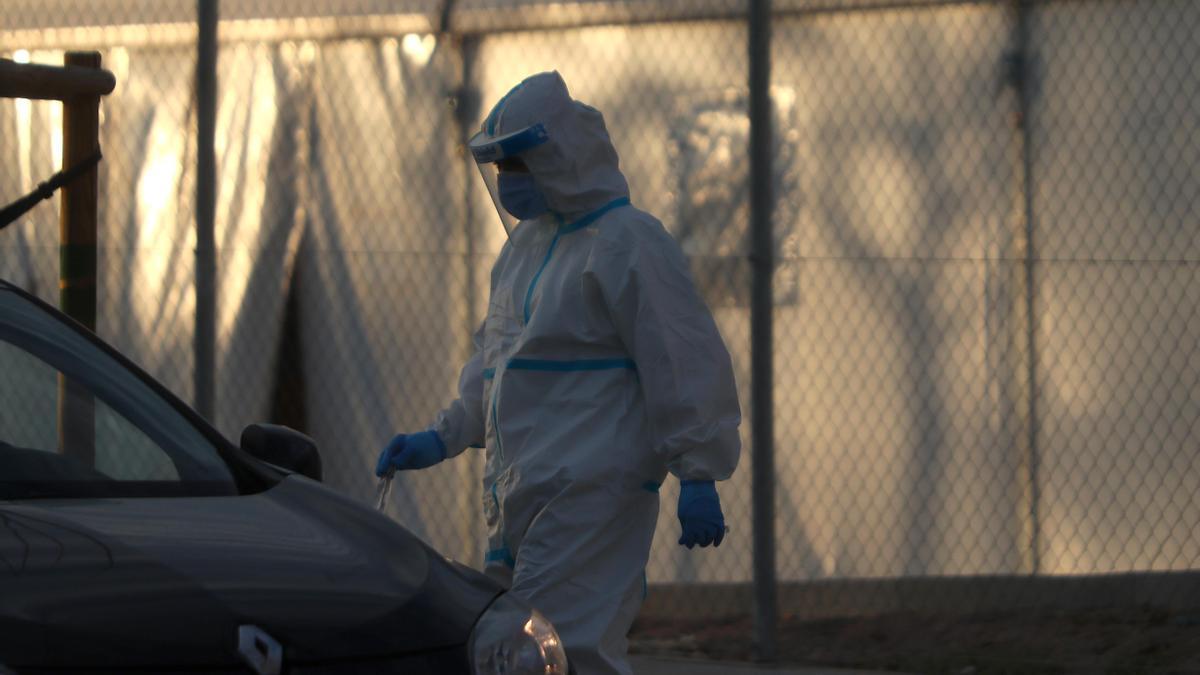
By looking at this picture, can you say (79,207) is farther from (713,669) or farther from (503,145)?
(713,669)

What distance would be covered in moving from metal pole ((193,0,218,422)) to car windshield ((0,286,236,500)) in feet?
10.6

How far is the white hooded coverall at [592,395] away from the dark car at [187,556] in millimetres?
545

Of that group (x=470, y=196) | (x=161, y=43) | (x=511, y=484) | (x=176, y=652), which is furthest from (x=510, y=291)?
(x=161, y=43)

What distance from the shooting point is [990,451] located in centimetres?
681

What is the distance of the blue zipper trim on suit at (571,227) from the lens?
13.8 feet

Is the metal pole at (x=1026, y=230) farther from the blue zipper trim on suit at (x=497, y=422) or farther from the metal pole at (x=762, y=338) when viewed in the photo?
the blue zipper trim on suit at (x=497, y=422)

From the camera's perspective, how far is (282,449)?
374cm

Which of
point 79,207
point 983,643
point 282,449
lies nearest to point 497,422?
point 282,449

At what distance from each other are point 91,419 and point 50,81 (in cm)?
157

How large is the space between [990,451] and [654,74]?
1.90 m

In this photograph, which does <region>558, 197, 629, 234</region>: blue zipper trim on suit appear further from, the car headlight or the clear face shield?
the car headlight

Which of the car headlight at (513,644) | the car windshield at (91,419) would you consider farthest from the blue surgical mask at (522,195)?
the car headlight at (513,644)

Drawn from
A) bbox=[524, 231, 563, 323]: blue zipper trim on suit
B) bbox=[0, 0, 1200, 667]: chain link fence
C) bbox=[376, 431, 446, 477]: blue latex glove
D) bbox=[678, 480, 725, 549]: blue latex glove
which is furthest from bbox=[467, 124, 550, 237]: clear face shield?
bbox=[0, 0, 1200, 667]: chain link fence

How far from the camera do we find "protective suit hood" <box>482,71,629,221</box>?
13.6ft
